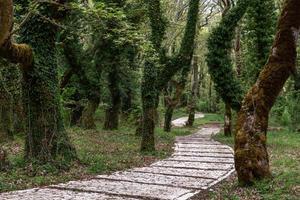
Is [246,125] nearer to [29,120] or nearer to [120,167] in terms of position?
[120,167]

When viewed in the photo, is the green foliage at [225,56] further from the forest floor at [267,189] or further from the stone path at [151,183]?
the forest floor at [267,189]

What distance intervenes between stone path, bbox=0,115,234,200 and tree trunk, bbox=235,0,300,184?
1385 mm

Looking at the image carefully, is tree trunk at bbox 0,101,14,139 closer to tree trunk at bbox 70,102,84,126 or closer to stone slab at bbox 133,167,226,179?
stone slab at bbox 133,167,226,179

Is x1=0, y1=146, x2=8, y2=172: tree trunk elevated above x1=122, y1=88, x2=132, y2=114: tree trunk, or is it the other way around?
x1=122, y1=88, x2=132, y2=114: tree trunk

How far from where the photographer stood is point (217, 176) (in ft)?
41.5

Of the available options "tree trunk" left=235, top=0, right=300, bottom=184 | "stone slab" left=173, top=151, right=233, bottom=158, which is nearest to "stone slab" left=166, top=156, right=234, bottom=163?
"stone slab" left=173, top=151, right=233, bottom=158

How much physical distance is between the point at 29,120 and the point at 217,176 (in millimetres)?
5466

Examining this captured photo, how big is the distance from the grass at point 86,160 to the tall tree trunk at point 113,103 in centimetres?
464

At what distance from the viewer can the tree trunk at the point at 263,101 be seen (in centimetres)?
963

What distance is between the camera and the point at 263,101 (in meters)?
10.0

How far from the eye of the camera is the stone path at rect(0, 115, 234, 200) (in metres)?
9.56

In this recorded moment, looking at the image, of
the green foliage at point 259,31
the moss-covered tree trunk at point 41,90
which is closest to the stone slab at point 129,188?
the moss-covered tree trunk at point 41,90

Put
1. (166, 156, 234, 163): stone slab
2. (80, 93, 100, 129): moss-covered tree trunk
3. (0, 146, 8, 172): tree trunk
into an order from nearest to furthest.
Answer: (0, 146, 8, 172): tree trunk → (166, 156, 234, 163): stone slab → (80, 93, 100, 129): moss-covered tree trunk

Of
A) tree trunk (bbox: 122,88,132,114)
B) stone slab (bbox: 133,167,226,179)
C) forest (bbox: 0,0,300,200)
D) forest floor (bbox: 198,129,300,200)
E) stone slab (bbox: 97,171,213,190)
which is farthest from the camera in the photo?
tree trunk (bbox: 122,88,132,114)
